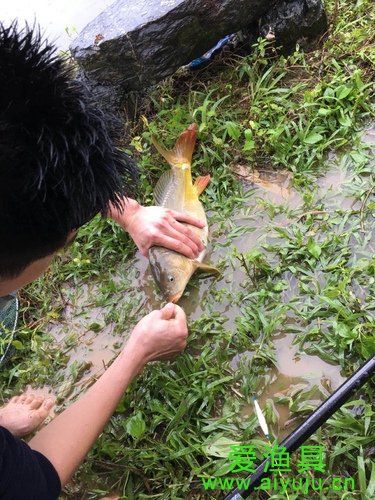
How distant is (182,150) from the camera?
12.7 ft

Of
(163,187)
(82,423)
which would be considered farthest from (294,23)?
(82,423)

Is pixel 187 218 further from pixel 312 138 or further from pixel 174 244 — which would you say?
pixel 312 138

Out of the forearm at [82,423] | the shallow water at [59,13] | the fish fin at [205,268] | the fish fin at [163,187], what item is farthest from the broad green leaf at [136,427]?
the shallow water at [59,13]

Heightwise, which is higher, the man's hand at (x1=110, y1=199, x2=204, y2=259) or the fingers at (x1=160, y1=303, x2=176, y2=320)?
the man's hand at (x1=110, y1=199, x2=204, y2=259)

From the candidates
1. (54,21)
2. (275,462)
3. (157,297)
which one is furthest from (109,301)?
(54,21)

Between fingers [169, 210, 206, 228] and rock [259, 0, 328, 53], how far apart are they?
6.27 feet

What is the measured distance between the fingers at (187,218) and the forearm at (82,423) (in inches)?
40.8

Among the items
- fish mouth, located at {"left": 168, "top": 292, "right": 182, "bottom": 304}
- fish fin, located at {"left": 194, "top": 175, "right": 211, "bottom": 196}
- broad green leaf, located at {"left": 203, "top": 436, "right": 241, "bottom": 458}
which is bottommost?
broad green leaf, located at {"left": 203, "top": 436, "right": 241, "bottom": 458}

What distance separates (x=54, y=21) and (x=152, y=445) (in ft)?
17.0

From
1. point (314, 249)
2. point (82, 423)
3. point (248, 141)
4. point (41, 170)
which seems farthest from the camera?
point (248, 141)

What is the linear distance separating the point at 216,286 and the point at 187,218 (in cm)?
50

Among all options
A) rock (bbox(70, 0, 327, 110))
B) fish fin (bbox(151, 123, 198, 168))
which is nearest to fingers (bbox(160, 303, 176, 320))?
fish fin (bbox(151, 123, 198, 168))

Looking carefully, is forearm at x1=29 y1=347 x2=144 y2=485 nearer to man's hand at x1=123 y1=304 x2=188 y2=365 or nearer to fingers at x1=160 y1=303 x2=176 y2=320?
man's hand at x1=123 y1=304 x2=188 y2=365

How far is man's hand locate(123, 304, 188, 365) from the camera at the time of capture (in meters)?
2.72
